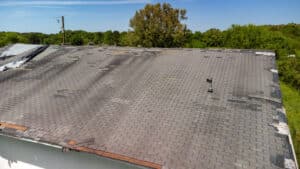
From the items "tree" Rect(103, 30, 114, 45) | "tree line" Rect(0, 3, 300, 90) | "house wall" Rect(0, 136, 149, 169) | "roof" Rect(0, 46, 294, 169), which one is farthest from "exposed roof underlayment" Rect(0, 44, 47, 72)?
"tree" Rect(103, 30, 114, 45)

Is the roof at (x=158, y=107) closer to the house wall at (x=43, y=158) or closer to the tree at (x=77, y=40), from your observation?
the house wall at (x=43, y=158)

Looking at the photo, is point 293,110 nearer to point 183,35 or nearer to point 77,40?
point 183,35

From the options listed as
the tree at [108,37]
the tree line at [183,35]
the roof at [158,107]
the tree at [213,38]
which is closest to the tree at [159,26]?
the tree line at [183,35]

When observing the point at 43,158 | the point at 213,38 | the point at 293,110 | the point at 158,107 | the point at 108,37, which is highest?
the point at 108,37

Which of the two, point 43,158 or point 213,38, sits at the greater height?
point 213,38

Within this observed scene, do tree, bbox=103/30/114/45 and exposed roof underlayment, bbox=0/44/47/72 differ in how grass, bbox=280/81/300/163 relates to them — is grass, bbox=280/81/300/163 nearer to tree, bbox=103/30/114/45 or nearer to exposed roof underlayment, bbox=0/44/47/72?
exposed roof underlayment, bbox=0/44/47/72

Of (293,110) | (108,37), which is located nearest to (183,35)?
(293,110)
